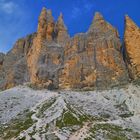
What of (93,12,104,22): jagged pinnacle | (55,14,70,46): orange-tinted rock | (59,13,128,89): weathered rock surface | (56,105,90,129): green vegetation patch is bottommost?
(56,105,90,129): green vegetation patch

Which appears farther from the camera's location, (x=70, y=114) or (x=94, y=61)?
(x=94, y=61)

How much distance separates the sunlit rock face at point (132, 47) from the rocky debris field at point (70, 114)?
11542 millimetres

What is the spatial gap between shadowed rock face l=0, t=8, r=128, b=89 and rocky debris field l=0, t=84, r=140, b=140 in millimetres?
9337

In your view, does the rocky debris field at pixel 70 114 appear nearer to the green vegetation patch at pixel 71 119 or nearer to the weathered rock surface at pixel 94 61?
the green vegetation patch at pixel 71 119

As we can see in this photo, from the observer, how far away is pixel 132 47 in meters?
155

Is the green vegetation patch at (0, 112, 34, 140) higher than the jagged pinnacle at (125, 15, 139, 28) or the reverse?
the reverse

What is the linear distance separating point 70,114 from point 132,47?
51.7 metres

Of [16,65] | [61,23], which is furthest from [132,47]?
[16,65]

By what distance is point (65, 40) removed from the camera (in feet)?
581

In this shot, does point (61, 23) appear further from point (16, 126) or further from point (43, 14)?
point (16, 126)

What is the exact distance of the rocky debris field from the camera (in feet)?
331

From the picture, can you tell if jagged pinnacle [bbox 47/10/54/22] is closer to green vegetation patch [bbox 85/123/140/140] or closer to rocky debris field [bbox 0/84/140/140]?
rocky debris field [bbox 0/84/140/140]

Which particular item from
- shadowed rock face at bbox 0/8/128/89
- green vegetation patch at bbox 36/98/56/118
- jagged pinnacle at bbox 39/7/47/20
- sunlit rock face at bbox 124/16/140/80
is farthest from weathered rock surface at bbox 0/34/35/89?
sunlit rock face at bbox 124/16/140/80

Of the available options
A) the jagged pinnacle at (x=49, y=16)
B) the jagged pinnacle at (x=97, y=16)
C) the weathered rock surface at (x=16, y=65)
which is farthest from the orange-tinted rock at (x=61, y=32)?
the jagged pinnacle at (x=97, y=16)
